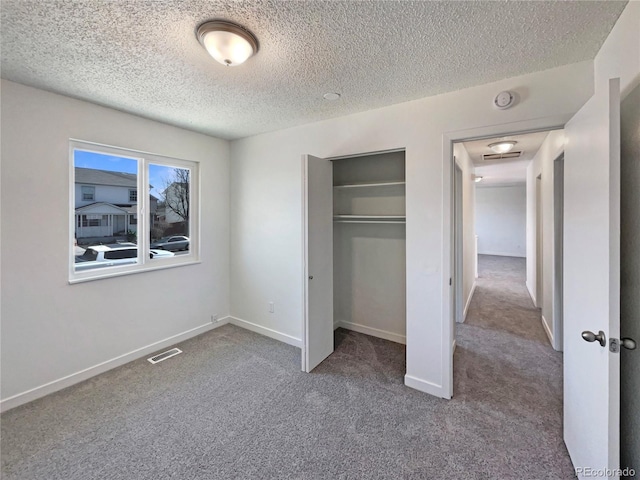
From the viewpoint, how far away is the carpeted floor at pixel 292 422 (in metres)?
1.65

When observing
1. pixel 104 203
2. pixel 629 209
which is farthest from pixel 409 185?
pixel 104 203

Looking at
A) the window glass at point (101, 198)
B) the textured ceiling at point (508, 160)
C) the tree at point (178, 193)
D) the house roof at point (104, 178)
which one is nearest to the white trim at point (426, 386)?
the textured ceiling at point (508, 160)

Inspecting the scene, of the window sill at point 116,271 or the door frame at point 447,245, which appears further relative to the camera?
the window sill at point 116,271

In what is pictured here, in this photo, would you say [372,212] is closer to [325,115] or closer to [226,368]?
[325,115]

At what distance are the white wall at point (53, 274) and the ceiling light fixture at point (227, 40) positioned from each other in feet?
5.59

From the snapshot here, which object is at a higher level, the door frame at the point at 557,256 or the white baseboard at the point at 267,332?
the door frame at the point at 557,256

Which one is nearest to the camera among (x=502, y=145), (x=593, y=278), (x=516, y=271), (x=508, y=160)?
(x=593, y=278)

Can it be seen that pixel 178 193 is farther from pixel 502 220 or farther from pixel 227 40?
pixel 502 220

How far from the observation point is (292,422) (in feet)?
6.59

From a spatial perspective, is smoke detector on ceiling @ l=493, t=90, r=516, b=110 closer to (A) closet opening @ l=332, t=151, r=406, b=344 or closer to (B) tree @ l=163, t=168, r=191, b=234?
(A) closet opening @ l=332, t=151, r=406, b=344

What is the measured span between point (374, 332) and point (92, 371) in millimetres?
2952

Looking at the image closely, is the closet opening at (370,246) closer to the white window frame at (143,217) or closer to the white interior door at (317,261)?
the white interior door at (317,261)

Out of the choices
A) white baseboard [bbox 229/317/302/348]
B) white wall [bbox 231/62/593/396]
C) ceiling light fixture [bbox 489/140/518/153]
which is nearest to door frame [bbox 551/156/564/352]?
ceiling light fixture [bbox 489/140/518/153]

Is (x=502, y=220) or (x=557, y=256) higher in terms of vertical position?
(x=502, y=220)
